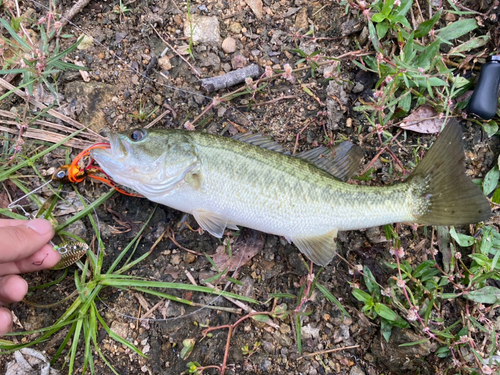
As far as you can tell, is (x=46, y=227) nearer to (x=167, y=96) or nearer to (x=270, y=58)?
(x=167, y=96)

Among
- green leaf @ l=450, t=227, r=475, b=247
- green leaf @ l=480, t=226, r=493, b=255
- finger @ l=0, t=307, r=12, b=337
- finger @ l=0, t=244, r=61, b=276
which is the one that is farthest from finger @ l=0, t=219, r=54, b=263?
green leaf @ l=480, t=226, r=493, b=255

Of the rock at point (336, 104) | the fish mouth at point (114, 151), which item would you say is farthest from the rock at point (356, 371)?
the fish mouth at point (114, 151)

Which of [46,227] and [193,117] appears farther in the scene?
[193,117]

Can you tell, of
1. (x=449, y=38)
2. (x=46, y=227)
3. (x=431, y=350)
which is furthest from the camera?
(x=449, y=38)

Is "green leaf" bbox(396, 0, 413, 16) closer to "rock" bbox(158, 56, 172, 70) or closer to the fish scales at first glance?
the fish scales

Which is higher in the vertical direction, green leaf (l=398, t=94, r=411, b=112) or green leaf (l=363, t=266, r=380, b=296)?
green leaf (l=398, t=94, r=411, b=112)

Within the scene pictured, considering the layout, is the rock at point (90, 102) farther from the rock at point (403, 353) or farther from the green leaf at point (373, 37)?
the rock at point (403, 353)

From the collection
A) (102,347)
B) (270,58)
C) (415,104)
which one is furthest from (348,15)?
(102,347)
